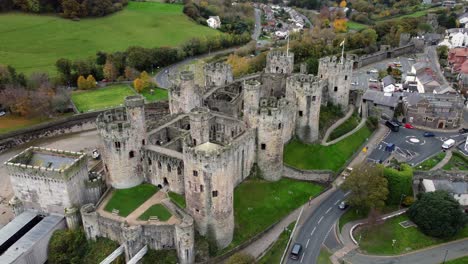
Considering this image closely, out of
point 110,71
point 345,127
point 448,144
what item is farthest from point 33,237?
→ point 448,144

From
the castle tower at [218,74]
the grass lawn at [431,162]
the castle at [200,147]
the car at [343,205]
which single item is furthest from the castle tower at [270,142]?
the grass lawn at [431,162]

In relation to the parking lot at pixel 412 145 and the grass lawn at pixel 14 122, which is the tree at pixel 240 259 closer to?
the parking lot at pixel 412 145

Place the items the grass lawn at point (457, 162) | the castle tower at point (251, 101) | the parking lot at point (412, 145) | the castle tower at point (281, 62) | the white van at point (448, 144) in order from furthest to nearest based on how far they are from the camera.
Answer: the castle tower at point (281, 62) → the white van at point (448, 144) → the parking lot at point (412, 145) → the grass lawn at point (457, 162) → the castle tower at point (251, 101)

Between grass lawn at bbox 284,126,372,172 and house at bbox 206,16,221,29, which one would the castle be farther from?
house at bbox 206,16,221,29

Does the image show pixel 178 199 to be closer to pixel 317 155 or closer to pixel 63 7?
pixel 317 155

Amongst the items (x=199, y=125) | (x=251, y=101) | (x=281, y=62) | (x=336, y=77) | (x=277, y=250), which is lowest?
(x=277, y=250)

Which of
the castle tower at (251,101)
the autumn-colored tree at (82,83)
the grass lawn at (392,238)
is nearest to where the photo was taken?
the grass lawn at (392,238)

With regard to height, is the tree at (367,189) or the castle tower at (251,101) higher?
the castle tower at (251,101)
